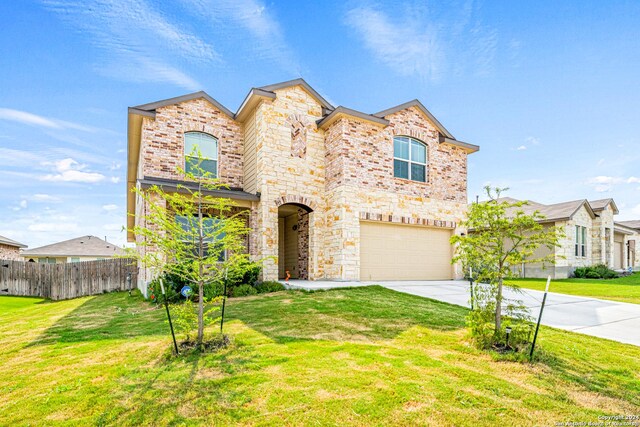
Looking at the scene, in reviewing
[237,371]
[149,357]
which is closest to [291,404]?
[237,371]

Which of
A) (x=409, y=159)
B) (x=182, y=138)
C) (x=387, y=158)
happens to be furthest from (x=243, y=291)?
(x=409, y=159)

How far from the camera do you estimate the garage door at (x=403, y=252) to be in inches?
526

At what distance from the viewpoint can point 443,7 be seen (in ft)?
32.9

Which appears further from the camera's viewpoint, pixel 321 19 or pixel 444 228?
pixel 444 228

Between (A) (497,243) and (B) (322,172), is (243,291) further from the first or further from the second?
(A) (497,243)

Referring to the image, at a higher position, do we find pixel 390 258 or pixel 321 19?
pixel 321 19

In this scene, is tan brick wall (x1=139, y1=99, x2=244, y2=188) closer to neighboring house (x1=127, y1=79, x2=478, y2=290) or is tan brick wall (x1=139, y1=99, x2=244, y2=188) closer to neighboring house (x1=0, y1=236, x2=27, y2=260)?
neighboring house (x1=127, y1=79, x2=478, y2=290)

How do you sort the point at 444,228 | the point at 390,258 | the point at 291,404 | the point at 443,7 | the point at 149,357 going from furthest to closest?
the point at 444,228
the point at 390,258
the point at 443,7
the point at 149,357
the point at 291,404

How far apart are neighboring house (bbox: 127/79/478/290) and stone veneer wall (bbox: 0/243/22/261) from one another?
21728 millimetres

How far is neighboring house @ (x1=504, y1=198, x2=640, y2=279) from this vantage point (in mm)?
20188

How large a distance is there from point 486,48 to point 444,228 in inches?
285

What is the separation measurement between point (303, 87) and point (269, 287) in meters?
7.98

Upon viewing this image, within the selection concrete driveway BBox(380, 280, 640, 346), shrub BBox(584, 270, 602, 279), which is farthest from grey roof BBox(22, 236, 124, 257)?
shrub BBox(584, 270, 602, 279)

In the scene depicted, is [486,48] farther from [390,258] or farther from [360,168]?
[390,258]
